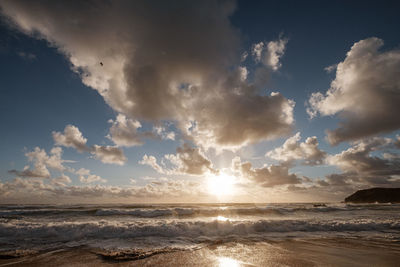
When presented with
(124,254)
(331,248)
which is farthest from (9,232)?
(331,248)

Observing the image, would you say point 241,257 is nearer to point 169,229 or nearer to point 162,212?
point 169,229

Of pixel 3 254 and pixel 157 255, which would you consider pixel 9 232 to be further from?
pixel 157 255

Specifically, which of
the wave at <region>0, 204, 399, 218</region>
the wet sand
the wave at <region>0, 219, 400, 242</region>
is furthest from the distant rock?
the wet sand

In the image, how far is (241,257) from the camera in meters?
5.81

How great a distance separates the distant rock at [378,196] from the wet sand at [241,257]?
12145cm

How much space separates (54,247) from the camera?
732 cm

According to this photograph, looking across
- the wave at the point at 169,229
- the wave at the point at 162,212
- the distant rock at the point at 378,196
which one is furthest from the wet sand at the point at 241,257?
the distant rock at the point at 378,196

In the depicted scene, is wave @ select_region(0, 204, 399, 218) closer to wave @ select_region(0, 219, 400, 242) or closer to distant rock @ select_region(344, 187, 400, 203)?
wave @ select_region(0, 219, 400, 242)

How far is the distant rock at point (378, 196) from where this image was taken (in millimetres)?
95713

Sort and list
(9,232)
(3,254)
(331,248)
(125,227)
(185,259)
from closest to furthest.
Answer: (185,259)
(3,254)
(331,248)
(9,232)
(125,227)

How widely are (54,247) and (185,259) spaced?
5.48m

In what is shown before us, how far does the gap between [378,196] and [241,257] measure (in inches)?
5608

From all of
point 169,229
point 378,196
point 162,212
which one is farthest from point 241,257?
point 378,196

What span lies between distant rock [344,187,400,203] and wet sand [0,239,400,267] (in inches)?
4781
